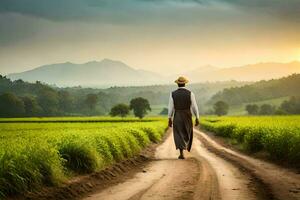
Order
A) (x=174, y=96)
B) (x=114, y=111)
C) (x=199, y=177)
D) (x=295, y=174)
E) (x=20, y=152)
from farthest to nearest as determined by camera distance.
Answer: (x=114, y=111) < (x=174, y=96) < (x=295, y=174) < (x=199, y=177) < (x=20, y=152)

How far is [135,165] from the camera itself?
730 inches

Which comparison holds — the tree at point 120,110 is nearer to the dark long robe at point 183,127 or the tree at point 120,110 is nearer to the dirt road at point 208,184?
the dark long robe at point 183,127

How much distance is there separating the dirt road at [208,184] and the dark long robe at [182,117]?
400 centimetres

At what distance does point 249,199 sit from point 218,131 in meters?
43.3

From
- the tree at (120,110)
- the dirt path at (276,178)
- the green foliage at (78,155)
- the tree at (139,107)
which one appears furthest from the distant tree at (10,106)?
the green foliage at (78,155)

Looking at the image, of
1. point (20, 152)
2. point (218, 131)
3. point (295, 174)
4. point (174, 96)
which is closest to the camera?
point (20, 152)

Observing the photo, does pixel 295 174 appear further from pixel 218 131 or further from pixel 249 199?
pixel 218 131

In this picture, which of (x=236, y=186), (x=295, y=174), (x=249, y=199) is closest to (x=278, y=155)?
(x=295, y=174)

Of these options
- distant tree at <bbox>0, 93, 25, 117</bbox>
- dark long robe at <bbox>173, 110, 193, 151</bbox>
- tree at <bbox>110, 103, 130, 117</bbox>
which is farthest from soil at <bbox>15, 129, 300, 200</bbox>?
tree at <bbox>110, 103, 130, 117</bbox>

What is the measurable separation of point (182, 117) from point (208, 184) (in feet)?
29.7

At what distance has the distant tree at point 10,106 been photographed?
13725 centimetres

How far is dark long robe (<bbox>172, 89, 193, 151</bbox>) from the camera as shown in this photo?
20969 mm

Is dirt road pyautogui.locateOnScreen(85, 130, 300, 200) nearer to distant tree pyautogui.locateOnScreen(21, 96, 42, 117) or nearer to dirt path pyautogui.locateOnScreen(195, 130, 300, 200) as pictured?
dirt path pyautogui.locateOnScreen(195, 130, 300, 200)

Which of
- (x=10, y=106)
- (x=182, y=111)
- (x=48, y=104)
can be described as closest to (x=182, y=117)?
(x=182, y=111)
